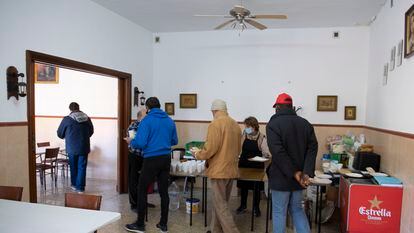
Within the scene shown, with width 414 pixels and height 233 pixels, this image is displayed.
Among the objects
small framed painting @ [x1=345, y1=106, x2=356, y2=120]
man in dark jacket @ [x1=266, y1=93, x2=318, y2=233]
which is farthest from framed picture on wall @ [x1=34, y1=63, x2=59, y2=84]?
small framed painting @ [x1=345, y1=106, x2=356, y2=120]

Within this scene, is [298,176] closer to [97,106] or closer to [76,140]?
[76,140]

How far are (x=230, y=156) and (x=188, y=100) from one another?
286 centimetres

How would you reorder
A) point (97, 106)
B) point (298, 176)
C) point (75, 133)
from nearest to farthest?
point (298, 176), point (75, 133), point (97, 106)

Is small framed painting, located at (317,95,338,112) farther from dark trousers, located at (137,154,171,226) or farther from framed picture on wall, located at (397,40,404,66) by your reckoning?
dark trousers, located at (137,154,171,226)

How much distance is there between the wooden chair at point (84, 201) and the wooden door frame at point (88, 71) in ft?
4.37

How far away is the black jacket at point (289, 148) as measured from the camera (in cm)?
261

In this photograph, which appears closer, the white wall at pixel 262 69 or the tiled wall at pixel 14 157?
the tiled wall at pixel 14 157

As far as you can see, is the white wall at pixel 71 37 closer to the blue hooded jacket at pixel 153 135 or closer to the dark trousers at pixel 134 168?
the blue hooded jacket at pixel 153 135

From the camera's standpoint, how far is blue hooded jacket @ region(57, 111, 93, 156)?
5137 mm

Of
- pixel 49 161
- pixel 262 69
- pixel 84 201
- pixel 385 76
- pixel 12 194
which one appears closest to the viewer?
pixel 84 201

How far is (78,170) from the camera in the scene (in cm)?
521

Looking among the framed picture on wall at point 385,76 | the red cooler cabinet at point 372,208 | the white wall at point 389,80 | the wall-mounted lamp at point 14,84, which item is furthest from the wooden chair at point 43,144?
the framed picture on wall at point 385,76

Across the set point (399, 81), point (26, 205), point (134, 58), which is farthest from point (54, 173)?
point (399, 81)

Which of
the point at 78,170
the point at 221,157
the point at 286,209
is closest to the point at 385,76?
the point at 286,209
